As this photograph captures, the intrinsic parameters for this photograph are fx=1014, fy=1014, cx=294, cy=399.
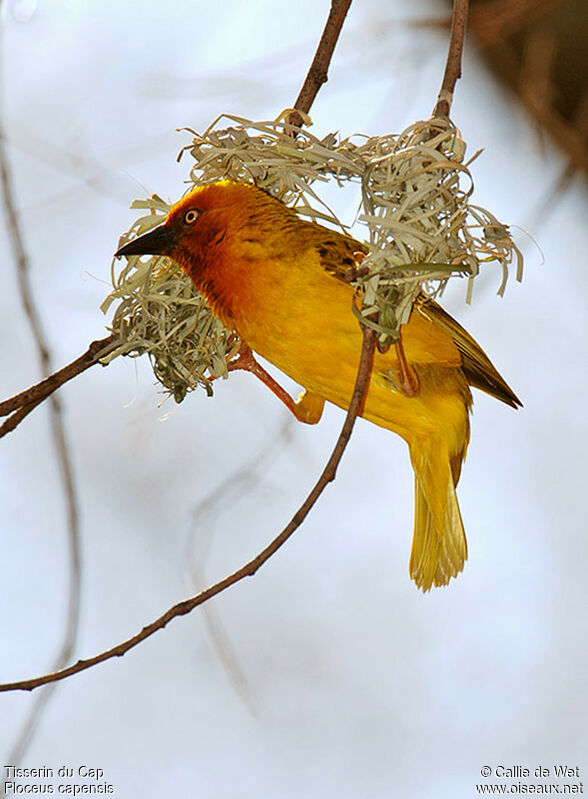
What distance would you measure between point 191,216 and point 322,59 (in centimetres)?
41

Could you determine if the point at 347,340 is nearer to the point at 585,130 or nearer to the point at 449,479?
the point at 449,479

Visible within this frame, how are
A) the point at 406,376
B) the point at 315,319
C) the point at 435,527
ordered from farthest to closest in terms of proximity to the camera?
the point at 435,527 → the point at 406,376 → the point at 315,319

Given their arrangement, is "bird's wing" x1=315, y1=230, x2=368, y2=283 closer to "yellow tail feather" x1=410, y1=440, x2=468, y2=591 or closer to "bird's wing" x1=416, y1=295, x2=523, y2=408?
"bird's wing" x1=416, y1=295, x2=523, y2=408

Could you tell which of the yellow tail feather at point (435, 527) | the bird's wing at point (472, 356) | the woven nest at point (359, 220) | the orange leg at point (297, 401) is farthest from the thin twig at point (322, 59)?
the yellow tail feather at point (435, 527)

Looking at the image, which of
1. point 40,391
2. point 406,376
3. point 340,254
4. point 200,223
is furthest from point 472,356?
point 40,391

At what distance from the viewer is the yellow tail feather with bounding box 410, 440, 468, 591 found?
2.28 meters

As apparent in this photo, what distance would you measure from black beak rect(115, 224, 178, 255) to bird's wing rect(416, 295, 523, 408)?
1.74 ft

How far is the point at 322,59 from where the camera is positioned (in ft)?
6.71

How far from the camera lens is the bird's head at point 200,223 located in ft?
6.75

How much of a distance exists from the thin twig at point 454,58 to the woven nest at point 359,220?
0.04 m

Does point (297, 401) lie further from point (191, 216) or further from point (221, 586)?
point (221, 586)

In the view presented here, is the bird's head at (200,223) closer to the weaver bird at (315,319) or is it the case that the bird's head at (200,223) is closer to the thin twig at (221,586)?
the weaver bird at (315,319)

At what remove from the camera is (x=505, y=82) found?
2779 millimetres

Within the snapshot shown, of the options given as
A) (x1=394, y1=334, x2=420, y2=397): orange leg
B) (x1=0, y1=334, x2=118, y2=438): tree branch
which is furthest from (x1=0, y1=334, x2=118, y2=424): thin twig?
(x1=394, y1=334, x2=420, y2=397): orange leg
